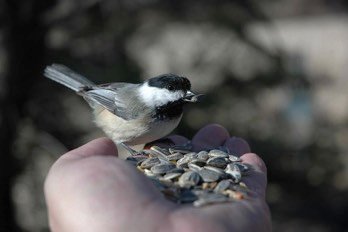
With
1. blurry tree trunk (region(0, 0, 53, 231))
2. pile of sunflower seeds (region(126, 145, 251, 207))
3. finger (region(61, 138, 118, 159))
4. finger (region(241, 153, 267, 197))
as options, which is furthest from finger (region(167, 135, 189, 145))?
blurry tree trunk (region(0, 0, 53, 231))

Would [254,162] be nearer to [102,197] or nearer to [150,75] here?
[102,197]

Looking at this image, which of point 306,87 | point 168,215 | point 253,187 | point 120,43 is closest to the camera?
point 168,215

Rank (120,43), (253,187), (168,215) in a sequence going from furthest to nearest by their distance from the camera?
(120,43)
(253,187)
(168,215)

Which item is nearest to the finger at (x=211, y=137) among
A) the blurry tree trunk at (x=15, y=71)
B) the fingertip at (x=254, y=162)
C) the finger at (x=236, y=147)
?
the finger at (x=236, y=147)

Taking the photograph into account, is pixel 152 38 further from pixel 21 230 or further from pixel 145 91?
pixel 21 230

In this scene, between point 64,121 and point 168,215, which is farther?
point 64,121

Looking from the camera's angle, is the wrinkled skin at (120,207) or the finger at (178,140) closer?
the wrinkled skin at (120,207)

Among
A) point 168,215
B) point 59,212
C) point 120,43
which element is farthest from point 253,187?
point 120,43

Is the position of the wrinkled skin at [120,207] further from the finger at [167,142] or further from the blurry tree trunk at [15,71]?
the blurry tree trunk at [15,71]

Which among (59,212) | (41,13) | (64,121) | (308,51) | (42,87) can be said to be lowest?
(308,51)
